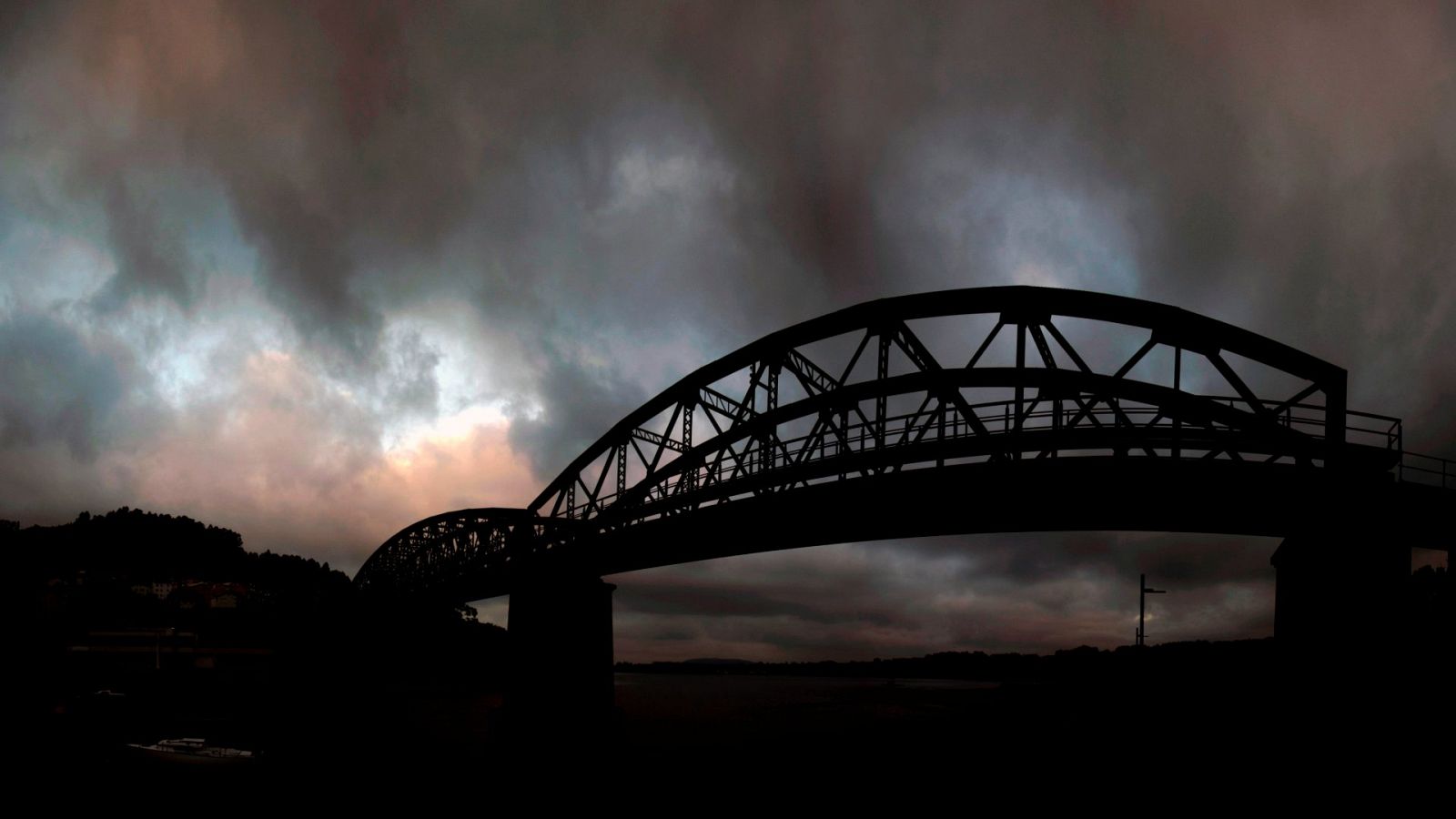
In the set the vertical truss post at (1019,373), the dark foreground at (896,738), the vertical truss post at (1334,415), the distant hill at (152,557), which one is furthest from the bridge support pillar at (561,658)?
the distant hill at (152,557)

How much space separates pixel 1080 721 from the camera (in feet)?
132

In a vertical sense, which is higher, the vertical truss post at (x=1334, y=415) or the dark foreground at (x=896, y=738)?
the vertical truss post at (x=1334, y=415)

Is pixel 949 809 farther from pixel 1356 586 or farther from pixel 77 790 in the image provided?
pixel 77 790

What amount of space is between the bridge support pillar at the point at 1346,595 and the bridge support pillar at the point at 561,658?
29.1 meters

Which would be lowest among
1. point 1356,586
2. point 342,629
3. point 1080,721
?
point 342,629

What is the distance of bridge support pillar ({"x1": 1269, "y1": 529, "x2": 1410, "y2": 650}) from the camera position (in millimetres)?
24875

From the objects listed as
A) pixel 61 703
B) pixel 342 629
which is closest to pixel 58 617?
pixel 342 629

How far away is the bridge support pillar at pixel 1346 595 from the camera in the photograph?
24875 millimetres

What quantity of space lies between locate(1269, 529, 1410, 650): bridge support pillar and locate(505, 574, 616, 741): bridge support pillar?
29.1 m

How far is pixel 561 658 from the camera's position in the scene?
4119cm

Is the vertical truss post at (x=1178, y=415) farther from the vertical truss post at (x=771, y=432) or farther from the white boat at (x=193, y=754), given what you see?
the white boat at (x=193, y=754)

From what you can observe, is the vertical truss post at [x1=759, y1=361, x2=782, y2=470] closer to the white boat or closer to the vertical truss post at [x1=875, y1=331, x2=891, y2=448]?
the vertical truss post at [x1=875, y1=331, x2=891, y2=448]

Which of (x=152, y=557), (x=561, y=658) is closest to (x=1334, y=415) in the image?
(x=561, y=658)

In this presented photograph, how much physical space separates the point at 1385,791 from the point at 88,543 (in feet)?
680
